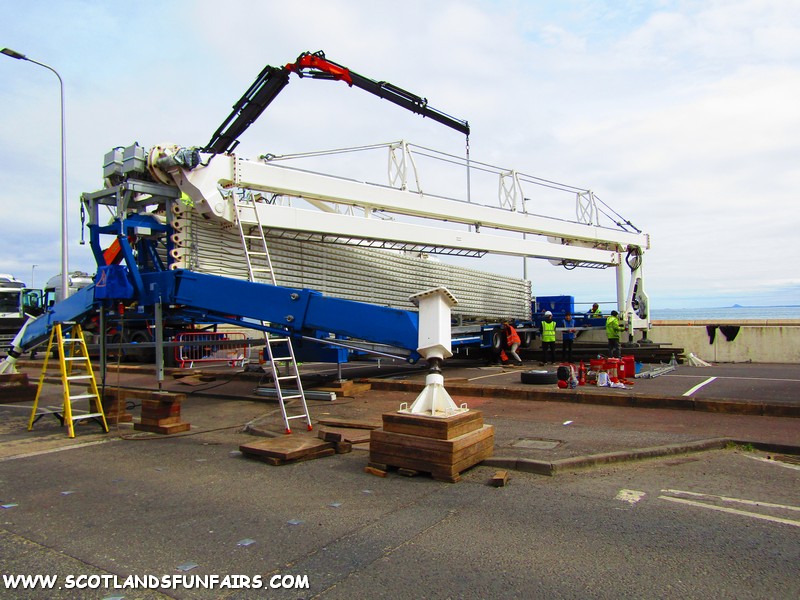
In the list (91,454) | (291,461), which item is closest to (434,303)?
(291,461)

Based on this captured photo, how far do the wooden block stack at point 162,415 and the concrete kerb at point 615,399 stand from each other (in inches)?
201

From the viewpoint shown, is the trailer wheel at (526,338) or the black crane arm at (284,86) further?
the trailer wheel at (526,338)

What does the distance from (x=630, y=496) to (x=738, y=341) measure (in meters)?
16.5

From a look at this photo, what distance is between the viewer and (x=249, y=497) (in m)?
5.11

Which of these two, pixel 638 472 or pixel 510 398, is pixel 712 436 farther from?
pixel 510 398

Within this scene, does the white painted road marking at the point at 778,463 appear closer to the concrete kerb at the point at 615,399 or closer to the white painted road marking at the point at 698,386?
the concrete kerb at the point at 615,399

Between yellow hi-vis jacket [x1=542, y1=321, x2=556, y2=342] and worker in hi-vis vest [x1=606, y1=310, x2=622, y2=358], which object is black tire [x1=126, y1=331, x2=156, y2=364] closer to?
yellow hi-vis jacket [x1=542, y1=321, x2=556, y2=342]

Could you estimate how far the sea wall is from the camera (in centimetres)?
1784

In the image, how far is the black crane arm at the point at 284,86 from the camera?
11727 millimetres

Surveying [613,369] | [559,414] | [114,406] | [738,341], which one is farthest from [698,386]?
[114,406]

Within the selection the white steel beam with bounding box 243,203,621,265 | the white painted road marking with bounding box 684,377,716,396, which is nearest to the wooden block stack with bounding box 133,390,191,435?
the white steel beam with bounding box 243,203,621,265

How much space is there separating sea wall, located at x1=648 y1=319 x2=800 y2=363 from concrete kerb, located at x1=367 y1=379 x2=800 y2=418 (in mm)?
9670

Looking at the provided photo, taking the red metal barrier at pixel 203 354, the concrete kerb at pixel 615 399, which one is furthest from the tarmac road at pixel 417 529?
the red metal barrier at pixel 203 354

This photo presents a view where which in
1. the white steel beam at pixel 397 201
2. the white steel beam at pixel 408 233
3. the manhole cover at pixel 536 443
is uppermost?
the white steel beam at pixel 397 201
